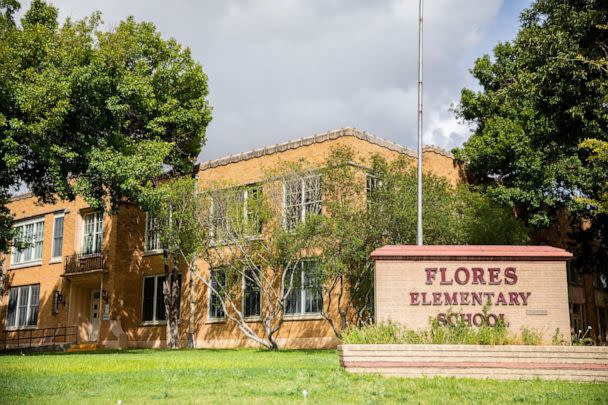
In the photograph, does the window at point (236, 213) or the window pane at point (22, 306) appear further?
the window pane at point (22, 306)

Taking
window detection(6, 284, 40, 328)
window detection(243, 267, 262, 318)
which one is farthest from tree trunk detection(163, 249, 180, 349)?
window detection(6, 284, 40, 328)

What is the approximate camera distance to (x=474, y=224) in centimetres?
2644

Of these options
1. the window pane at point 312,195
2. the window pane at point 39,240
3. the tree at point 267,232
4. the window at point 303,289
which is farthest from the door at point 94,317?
the window pane at point 312,195

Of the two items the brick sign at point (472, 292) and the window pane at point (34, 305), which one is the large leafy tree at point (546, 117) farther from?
the window pane at point (34, 305)

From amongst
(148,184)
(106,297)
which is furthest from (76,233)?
(148,184)

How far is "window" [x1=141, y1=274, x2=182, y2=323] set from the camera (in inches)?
1382

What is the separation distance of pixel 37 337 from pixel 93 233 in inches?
252

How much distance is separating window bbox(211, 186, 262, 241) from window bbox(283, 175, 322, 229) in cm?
111

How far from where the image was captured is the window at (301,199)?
25.7 meters

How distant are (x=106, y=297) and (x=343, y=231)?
16.8 metres

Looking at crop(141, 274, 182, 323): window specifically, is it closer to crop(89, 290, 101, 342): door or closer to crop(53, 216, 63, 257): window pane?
crop(89, 290, 101, 342): door

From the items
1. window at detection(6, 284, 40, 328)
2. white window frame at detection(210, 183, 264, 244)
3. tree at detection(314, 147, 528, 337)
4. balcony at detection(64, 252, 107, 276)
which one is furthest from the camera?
window at detection(6, 284, 40, 328)

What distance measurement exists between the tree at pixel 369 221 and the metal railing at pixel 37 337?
17147 mm

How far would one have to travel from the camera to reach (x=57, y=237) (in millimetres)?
40406
